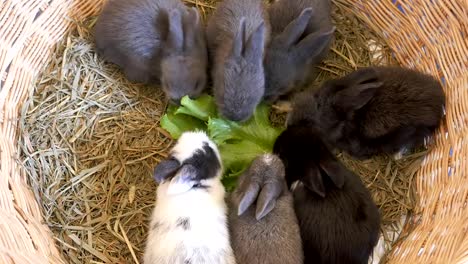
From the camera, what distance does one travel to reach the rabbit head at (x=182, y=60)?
2957 mm

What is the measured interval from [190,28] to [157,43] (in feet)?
0.82

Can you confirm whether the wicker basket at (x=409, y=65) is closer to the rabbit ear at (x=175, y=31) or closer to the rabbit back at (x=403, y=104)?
the rabbit back at (x=403, y=104)

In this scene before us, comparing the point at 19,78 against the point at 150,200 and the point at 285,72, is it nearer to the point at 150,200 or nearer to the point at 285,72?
the point at 150,200

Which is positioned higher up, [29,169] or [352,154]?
[352,154]

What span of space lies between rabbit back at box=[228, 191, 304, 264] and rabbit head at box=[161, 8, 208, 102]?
83cm

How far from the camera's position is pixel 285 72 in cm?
297

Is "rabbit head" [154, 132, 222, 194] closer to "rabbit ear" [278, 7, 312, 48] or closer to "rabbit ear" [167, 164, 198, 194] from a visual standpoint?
"rabbit ear" [167, 164, 198, 194]

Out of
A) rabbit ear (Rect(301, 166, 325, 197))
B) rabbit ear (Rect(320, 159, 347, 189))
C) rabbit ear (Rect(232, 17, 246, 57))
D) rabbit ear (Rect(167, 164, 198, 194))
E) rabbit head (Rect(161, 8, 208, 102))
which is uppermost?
rabbit ear (Rect(232, 17, 246, 57))

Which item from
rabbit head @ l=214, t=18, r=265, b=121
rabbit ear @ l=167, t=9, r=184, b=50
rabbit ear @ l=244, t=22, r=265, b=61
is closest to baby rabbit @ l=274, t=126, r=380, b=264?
rabbit head @ l=214, t=18, r=265, b=121

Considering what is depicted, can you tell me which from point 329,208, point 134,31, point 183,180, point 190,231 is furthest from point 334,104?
point 134,31

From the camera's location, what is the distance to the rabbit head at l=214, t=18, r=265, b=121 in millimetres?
2730

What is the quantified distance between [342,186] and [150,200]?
1121 mm

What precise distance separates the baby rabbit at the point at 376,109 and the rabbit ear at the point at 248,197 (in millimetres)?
542

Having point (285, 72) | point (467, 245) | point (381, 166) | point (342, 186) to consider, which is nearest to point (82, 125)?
point (285, 72)
